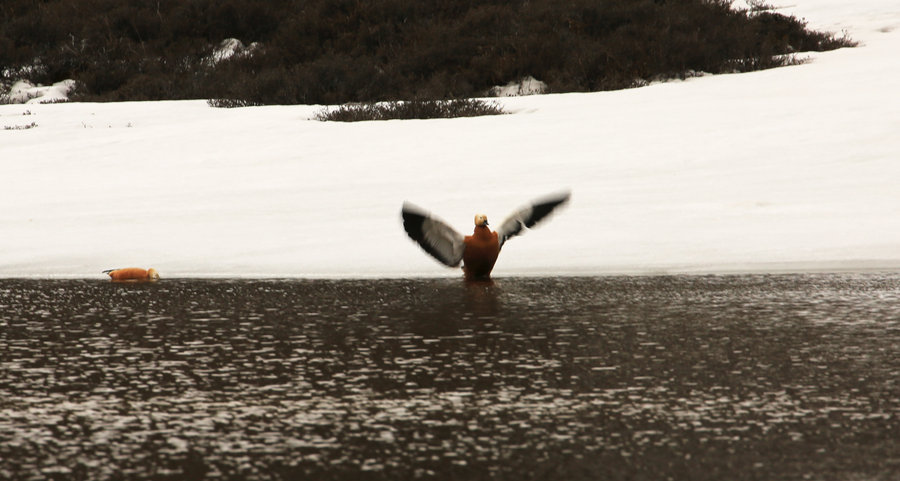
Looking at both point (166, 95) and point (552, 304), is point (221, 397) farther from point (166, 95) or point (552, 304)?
point (166, 95)

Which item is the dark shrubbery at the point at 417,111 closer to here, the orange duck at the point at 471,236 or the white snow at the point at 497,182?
the white snow at the point at 497,182

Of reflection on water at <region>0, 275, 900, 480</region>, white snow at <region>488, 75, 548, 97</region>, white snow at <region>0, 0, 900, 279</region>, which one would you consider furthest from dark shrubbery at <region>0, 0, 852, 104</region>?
reflection on water at <region>0, 275, 900, 480</region>

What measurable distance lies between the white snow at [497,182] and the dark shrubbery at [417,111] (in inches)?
17.4

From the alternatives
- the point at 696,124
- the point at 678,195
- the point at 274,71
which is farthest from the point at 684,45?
the point at 678,195

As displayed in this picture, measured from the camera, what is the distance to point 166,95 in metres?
19.4

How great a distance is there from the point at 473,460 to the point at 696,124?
33.7 ft

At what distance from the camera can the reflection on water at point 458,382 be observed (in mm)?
3562

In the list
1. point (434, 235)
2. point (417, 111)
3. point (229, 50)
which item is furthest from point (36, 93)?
point (434, 235)

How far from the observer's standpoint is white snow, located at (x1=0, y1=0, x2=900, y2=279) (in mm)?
8672

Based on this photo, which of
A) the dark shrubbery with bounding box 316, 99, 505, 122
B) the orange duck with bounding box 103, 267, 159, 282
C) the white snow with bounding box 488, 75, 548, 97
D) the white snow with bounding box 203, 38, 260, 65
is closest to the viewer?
the orange duck with bounding box 103, 267, 159, 282

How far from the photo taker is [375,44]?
2075cm

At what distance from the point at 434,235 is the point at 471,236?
0.28 meters

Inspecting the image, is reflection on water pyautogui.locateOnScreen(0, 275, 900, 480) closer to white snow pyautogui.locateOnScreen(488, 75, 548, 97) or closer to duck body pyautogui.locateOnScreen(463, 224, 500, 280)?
duck body pyautogui.locateOnScreen(463, 224, 500, 280)

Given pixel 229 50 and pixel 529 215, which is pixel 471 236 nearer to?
pixel 529 215
